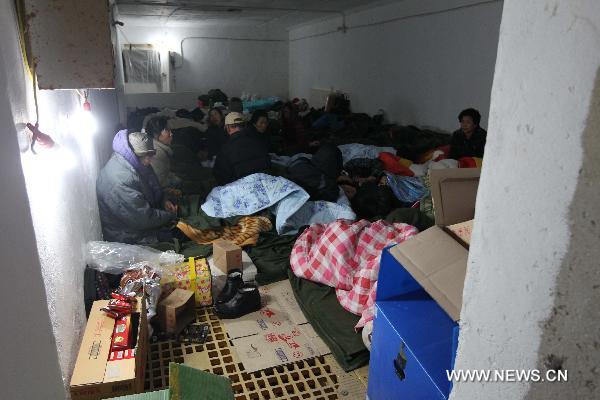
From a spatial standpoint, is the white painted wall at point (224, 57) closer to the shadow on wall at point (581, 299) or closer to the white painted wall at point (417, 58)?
the white painted wall at point (417, 58)


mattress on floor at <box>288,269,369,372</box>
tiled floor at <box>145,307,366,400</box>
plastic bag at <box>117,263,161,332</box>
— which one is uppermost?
plastic bag at <box>117,263,161,332</box>

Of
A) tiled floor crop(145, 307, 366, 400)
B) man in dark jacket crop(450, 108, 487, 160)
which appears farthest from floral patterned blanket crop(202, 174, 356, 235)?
man in dark jacket crop(450, 108, 487, 160)

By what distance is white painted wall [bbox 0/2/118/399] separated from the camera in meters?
1.11

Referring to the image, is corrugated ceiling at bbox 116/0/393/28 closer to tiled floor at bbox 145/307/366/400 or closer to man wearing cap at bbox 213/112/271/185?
man wearing cap at bbox 213/112/271/185

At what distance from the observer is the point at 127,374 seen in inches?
71.9

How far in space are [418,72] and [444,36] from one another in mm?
722

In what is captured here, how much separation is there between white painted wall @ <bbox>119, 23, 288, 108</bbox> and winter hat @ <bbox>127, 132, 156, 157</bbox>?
24.6 feet

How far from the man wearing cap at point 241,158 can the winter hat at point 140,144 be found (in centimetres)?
102

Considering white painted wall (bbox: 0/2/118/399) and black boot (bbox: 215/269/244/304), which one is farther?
black boot (bbox: 215/269/244/304)

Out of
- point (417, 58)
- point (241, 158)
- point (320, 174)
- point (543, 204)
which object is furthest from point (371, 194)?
point (417, 58)

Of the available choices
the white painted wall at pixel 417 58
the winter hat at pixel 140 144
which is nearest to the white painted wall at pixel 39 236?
the winter hat at pixel 140 144

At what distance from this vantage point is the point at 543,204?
71 cm

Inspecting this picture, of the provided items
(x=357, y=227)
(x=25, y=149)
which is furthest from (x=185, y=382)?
(x=357, y=227)

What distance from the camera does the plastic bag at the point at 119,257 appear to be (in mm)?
2670
